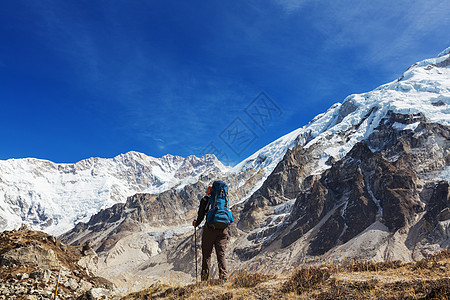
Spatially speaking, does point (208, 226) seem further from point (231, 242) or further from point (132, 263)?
point (132, 263)

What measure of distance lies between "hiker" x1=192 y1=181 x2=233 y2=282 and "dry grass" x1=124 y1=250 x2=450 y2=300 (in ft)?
3.20

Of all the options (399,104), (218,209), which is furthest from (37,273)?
(399,104)

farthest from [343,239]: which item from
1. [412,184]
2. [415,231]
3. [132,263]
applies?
[132,263]

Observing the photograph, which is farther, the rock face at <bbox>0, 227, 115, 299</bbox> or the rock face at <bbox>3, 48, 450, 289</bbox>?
the rock face at <bbox>3, 48, 450, 289</bbox>

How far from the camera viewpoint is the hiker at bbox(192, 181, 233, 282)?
Result: 855 centimetres

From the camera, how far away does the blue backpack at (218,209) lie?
855 cm

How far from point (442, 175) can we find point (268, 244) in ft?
160

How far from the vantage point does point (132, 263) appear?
139 metres

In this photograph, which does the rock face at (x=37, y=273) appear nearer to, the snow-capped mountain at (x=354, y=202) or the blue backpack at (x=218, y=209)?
the blue backpack at (x=218, y=209)

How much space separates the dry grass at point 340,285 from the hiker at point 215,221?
976 millimetres

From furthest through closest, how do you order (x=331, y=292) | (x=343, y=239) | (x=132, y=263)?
1. (x=132, y=263)
2. (x=343, y=239)
3. (x=331, y=292)

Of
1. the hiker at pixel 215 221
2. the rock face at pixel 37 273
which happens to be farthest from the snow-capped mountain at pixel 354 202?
the hiker at pixel 215 221

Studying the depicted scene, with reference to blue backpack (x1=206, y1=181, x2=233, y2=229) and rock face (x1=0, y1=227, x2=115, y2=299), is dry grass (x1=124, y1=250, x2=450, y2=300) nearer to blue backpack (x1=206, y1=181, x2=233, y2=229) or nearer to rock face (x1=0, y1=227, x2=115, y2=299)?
blue backpack (x1=206, y1=181, x2=233, y2=229)

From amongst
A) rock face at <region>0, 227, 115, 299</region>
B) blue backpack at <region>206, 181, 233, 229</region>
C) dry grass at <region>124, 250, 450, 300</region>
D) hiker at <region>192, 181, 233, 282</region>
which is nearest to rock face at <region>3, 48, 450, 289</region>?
rock face at <region>0, 227, 115, 299</region>
